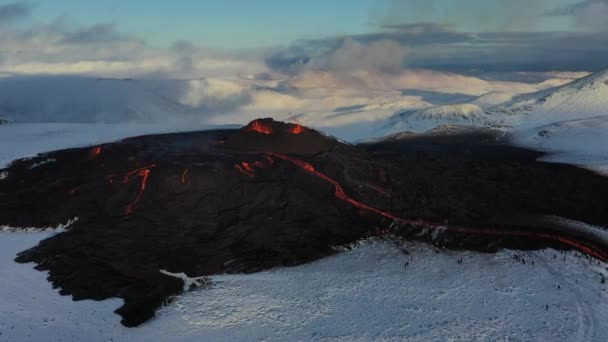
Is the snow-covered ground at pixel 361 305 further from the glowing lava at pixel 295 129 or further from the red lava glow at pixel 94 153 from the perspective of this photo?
the glowing lava at pixel 295 129

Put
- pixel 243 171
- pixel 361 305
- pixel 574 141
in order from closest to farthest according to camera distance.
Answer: pixel 361 305, pixel 243 171, pixel 574 141

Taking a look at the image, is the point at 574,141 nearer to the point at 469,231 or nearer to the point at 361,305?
the point at 469,231

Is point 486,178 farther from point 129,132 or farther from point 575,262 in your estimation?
point 129,132

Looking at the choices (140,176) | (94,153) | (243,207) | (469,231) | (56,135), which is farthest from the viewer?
(56,135)

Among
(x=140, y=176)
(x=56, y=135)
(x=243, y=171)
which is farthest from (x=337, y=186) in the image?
(x=56, y=135)

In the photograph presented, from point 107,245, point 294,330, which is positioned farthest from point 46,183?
point 294,330

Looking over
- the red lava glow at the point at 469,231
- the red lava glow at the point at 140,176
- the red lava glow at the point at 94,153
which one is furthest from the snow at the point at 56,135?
the red lava glow at the point at 469,231
